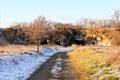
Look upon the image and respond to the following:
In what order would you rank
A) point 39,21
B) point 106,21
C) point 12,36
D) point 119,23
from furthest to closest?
point 106,21 → point 119,23 → point 12,36 → point 39,21

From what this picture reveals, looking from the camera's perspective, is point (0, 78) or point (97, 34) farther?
point (97, 34)

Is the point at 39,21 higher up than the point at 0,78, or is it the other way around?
the point at 39,21

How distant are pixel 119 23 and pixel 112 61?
439ft

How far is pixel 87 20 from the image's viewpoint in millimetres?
199250

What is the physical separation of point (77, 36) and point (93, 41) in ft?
23.5

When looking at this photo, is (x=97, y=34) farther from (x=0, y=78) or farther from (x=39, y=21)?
(x=0, y=78)

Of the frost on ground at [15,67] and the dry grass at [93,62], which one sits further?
the dry grass at [93,62]

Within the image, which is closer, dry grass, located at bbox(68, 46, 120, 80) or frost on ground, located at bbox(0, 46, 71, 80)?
frost on ground, located at bbox(0, 46, 71, 80)

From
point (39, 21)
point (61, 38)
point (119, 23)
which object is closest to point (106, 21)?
point (119, 23)

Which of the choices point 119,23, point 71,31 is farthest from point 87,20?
point 71,31

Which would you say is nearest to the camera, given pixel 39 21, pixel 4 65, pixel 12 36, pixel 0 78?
pixel 0 78

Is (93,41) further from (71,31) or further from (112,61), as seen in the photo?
(112,61)

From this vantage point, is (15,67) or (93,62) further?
(93,62)

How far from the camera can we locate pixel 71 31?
130m
